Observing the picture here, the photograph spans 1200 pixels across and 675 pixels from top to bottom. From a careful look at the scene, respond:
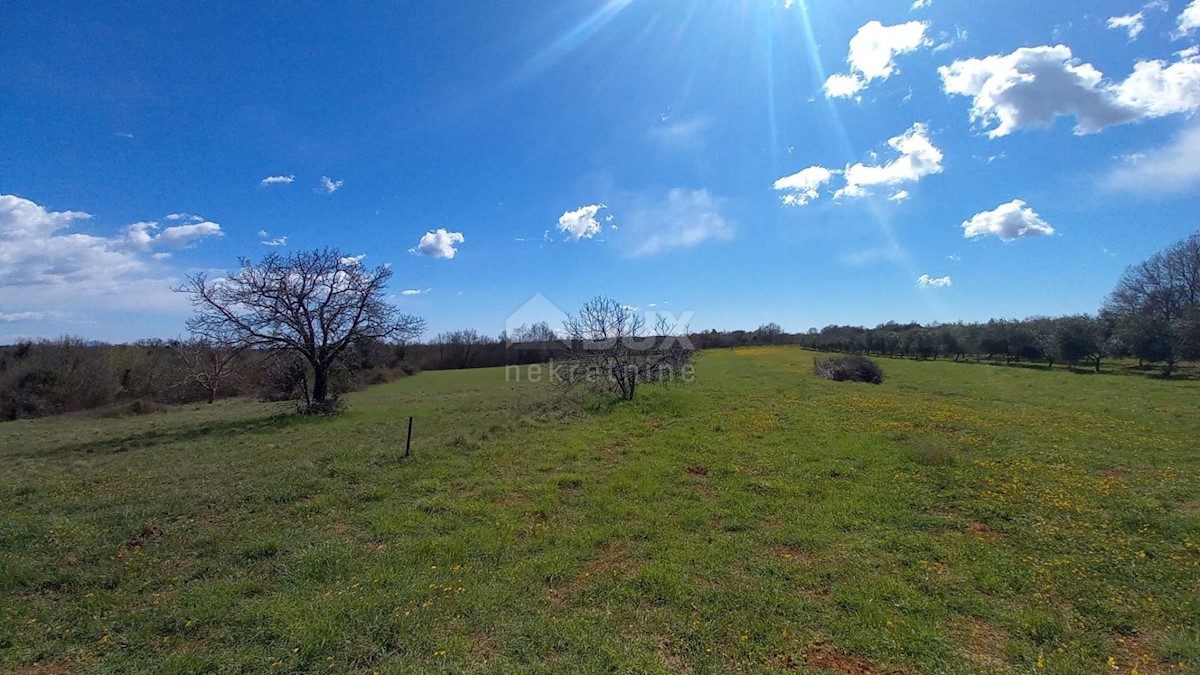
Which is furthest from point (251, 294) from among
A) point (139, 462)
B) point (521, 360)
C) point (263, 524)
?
point (521, 360)

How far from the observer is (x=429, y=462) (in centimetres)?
1048

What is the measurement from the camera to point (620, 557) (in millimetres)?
5855

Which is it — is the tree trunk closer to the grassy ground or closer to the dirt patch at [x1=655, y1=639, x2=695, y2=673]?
the grassy ground

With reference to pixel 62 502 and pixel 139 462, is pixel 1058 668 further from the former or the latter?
pixel 139 462

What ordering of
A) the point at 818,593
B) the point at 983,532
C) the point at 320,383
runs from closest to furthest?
the point at 818,593 → the point at 983,532 → the point at 320,383

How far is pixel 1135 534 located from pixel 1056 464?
4.23 m

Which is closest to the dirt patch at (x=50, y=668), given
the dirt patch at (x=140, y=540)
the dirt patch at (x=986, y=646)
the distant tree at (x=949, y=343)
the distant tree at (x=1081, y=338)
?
the dirt patch at (x=140, y=540)

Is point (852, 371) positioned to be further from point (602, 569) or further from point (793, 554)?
point (602, 569)

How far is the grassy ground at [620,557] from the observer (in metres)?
4.01

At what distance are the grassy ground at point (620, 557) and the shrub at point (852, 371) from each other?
761 inches

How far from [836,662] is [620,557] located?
270 cm

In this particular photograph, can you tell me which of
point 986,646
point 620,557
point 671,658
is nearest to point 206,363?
point 620,557

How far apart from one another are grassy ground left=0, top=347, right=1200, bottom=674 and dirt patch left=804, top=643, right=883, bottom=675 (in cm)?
3

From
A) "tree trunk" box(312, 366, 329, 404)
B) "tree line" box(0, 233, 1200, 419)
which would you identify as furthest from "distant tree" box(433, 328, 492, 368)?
"tree trunk" box(312, 366, 329, 404)
